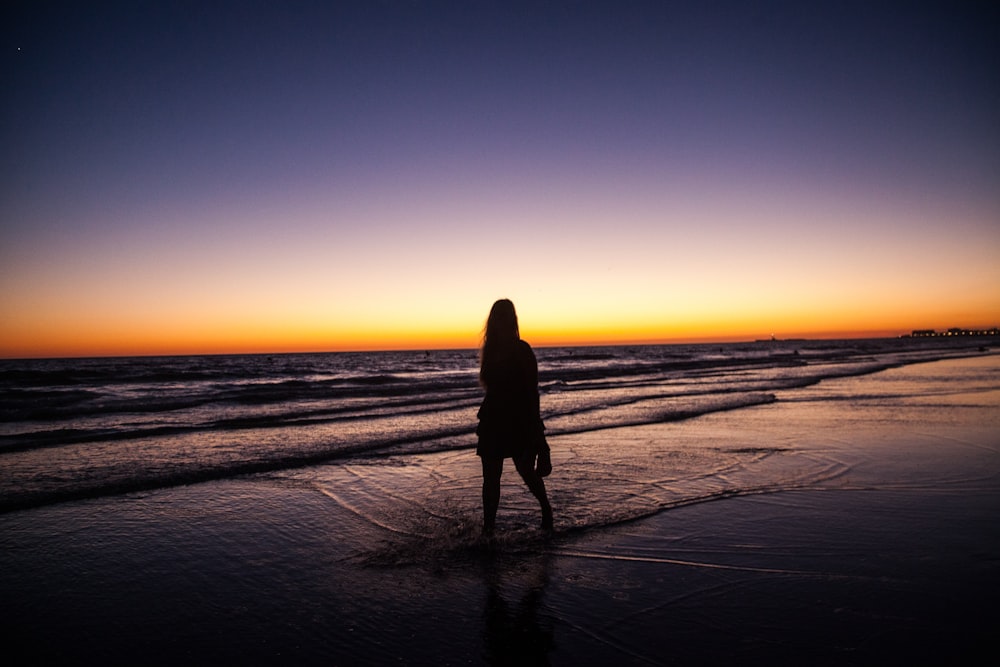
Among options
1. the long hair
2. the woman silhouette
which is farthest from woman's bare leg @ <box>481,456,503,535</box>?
the long hair

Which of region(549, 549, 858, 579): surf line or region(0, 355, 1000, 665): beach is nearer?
region(0, 355, 1000, 665): beach

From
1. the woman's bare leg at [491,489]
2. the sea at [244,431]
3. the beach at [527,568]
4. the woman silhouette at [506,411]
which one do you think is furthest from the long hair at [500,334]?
the sea at [244,431]

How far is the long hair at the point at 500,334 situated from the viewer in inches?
198

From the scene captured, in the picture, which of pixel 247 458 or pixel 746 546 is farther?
pixel 247 458

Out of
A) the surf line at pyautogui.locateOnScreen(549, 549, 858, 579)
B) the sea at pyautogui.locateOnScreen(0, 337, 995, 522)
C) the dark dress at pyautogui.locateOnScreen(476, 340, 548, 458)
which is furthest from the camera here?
the sea at pyautogui.locateOnScreen(0, 337, 995, 522)

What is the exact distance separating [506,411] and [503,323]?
2.53 ft

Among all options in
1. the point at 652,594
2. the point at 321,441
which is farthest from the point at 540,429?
the point at 321,441

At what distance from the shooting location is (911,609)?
3.46 m

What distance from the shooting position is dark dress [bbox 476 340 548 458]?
4969 millimetres

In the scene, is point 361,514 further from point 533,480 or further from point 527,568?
point 527,568

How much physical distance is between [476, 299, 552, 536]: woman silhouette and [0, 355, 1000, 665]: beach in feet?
1.88

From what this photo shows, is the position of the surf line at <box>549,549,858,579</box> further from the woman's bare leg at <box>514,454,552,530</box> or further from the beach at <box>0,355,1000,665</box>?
the woman's bare leg at <box>514,454,552,530</box>

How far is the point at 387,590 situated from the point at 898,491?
5543 mm

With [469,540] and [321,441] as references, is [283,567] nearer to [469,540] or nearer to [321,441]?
[469,540]
